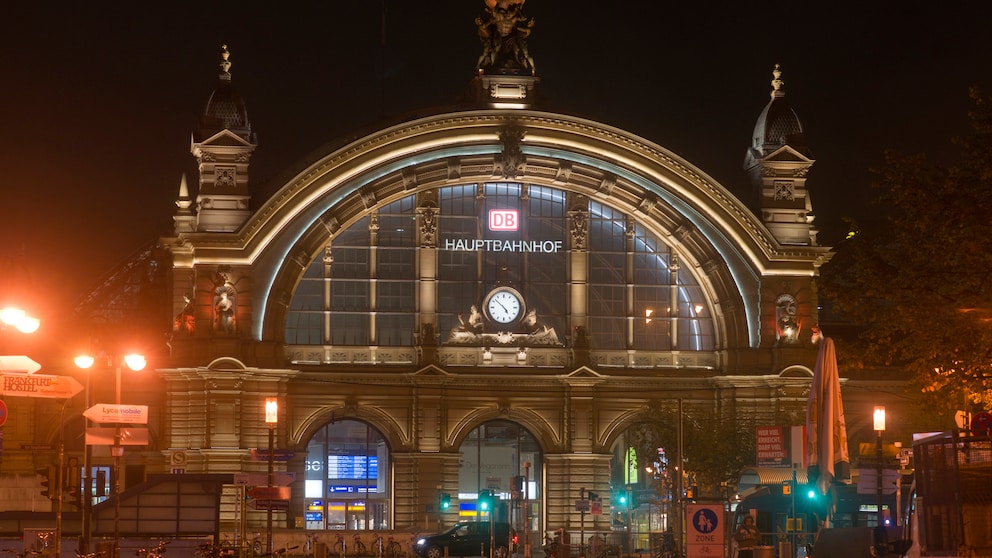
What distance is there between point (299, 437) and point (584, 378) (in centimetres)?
1250

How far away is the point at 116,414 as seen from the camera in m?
40.4

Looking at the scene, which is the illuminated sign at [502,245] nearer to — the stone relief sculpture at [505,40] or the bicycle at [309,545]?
the stone relief sculpture at [505,40]

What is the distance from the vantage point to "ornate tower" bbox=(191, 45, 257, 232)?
71688 millimetres

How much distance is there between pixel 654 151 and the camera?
73312 millimetres

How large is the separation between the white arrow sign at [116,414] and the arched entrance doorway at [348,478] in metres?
31.5

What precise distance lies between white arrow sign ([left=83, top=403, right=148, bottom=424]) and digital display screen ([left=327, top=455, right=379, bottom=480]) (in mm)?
31751

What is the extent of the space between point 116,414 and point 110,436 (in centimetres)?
83

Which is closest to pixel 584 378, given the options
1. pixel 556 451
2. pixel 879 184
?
pixel 556 451

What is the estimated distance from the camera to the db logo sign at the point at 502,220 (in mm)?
73875

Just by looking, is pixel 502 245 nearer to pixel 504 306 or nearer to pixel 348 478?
pixel 504 306

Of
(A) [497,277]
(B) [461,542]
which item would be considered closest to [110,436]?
(B) [461,542]

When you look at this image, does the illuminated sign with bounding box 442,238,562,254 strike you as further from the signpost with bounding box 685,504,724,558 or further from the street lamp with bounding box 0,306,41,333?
the street lamp with bounding box 0,306,41,333

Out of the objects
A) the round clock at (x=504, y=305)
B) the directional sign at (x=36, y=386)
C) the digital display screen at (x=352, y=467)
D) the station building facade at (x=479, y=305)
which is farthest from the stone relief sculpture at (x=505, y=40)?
the directional sign at (x=36, y=386)

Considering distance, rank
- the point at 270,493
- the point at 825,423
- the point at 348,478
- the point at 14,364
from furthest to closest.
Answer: the point at 348,478 → the point at 270,493 → the point at 825,423 → the point at 14,364
